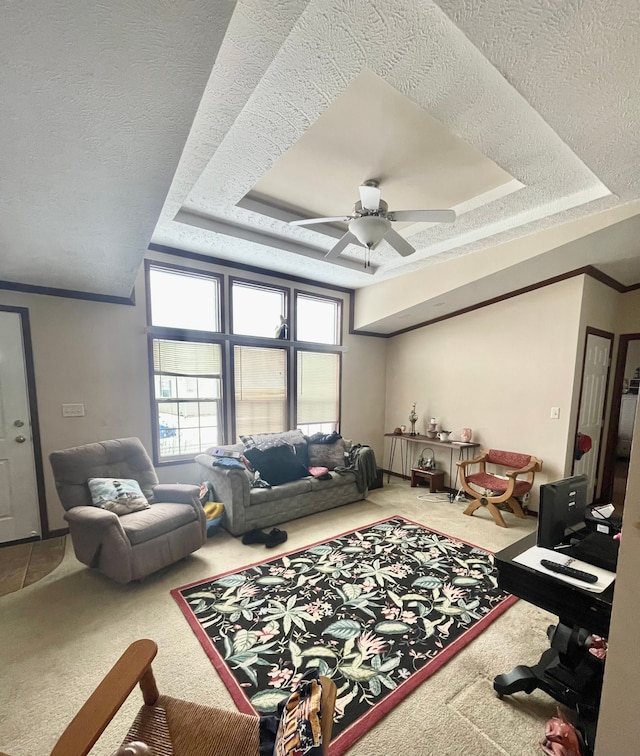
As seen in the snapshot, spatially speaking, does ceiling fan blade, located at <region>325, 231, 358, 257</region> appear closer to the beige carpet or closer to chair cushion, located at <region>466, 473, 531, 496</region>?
the beige carpet

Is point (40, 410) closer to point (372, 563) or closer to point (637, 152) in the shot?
point (372, 563)

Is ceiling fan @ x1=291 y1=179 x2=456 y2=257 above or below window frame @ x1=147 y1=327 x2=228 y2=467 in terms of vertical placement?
above

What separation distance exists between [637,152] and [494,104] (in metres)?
0.99

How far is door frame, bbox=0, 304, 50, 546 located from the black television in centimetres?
406

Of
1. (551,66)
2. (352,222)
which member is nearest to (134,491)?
(352,222)

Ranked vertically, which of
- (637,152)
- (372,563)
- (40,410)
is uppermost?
(637,152)

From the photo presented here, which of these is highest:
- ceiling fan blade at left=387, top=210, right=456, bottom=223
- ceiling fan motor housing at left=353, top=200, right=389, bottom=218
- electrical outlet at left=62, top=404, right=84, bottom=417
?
ceiling fan motor housing at left=353, top=200, right=389, bottom=218

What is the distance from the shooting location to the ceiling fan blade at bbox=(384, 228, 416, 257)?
2680 mm

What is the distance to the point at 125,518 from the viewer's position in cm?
254

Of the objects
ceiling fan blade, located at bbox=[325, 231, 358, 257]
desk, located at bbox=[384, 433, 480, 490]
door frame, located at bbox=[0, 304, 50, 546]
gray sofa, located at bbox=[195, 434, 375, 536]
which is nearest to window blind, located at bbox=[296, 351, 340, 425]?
gray sofa, located at bbox=[195, 434, 375, 536]

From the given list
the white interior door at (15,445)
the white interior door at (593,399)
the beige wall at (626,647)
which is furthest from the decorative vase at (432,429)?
the white interior door at (15,445)

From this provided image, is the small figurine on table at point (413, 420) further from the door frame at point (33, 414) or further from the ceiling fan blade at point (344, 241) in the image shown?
the door frame at point (33, 414)

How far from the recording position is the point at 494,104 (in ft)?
5.64

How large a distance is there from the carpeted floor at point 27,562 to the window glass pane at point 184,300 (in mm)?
2336
